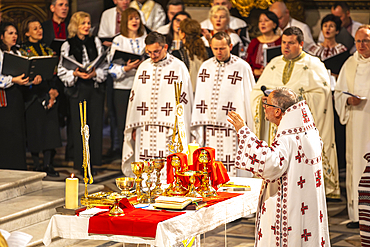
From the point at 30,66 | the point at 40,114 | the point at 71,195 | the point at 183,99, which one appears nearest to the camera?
the point at 71,195

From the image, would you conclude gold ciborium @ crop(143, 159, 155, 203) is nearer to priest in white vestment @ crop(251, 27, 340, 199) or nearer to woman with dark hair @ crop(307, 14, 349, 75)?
priest in white vestment @ crop(251, 27, 340, 199)

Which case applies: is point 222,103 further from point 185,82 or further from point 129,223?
point 129,223

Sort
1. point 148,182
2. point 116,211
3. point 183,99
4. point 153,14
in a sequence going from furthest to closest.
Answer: point 153,14
point 183,99
point 148,182
point 116,211

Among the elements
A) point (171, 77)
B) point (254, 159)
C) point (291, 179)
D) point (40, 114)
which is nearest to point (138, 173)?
point (254, 159)

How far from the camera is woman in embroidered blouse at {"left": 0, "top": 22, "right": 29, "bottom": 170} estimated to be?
863 centimetres

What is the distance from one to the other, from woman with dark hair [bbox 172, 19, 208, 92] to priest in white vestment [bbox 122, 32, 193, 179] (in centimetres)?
106

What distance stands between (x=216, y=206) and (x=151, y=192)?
0.48 metres

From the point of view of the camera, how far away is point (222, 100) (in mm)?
7129

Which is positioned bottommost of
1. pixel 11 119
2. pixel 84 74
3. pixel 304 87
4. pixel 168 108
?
pixel 11 119

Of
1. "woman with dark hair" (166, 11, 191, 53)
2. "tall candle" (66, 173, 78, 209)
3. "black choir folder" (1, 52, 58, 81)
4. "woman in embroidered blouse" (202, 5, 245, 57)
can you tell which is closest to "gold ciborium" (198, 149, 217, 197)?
"tall candle" (66, 173, 78, 209)

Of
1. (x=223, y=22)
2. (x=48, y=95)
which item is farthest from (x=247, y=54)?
(x=48, y=95)

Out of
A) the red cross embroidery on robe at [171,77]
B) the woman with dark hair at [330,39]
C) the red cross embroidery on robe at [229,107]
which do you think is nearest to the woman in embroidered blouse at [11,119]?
the red cross embroidery on robe at [171,77]

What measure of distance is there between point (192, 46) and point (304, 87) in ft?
6.14

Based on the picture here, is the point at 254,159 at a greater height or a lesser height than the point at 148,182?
greater
